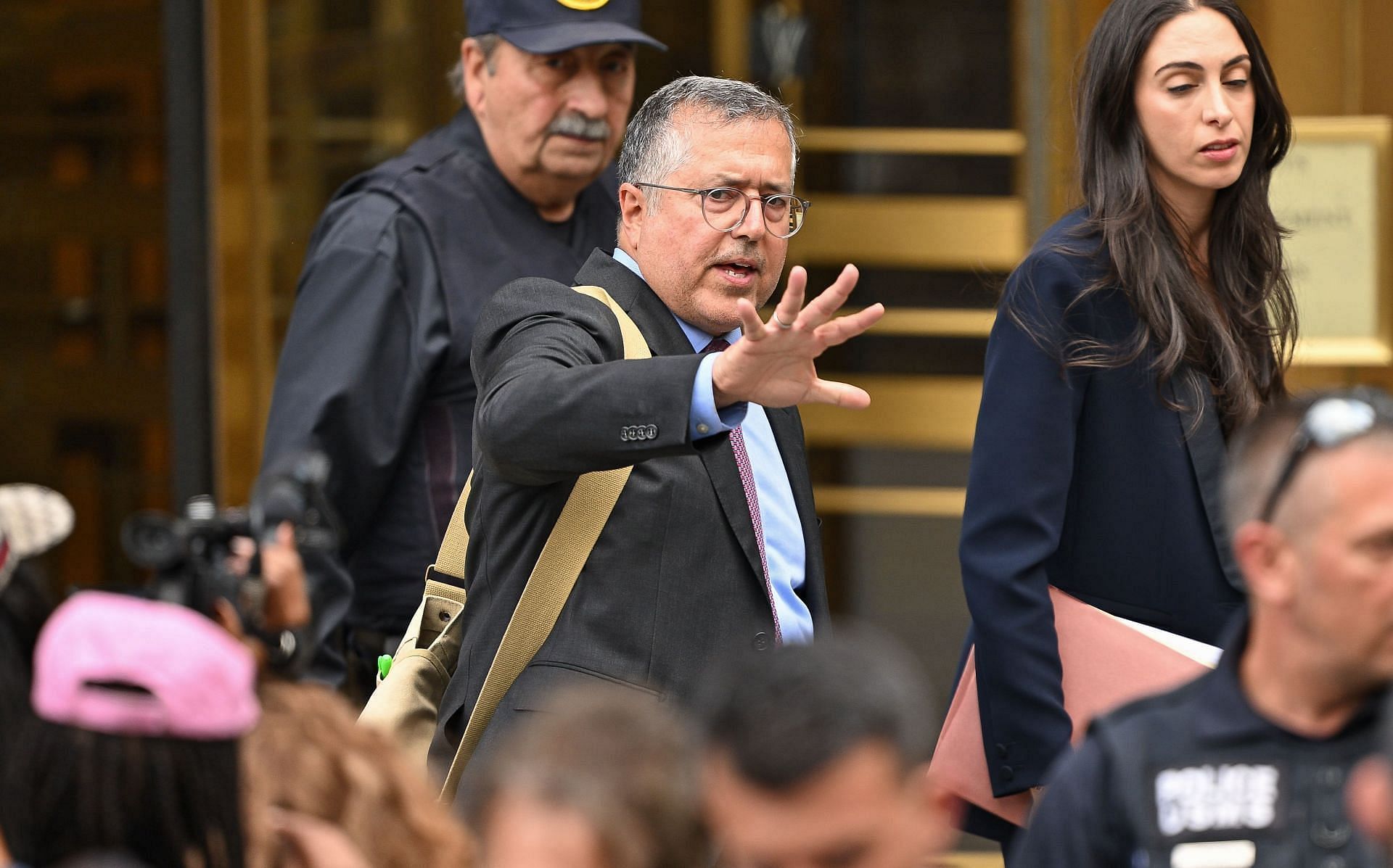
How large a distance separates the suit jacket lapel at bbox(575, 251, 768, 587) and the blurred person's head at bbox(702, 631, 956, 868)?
2.74 feet

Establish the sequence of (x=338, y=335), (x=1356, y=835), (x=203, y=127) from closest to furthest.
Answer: (x=1356, y=835) < (x=338, y=335) < (x=203, y=127)

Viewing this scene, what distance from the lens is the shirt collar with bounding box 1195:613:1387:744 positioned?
6.96 feet

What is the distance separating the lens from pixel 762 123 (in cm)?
310

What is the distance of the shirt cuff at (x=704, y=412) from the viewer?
2680mm

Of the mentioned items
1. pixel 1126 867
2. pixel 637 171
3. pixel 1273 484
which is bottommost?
pixel 1126 867

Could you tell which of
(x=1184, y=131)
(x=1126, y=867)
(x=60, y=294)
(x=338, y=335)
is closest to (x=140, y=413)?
(x=60, y=294)

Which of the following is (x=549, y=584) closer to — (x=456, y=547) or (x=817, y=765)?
(x=456, y=547)

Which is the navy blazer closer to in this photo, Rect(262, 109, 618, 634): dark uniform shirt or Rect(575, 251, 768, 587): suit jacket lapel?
Rect(575, 251, 768, 587): suit jacket lapel

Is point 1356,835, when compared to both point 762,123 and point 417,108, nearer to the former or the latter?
point 762,123

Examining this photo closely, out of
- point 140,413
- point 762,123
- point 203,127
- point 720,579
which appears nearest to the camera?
point 720,579

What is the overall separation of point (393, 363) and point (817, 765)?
207 centimetres

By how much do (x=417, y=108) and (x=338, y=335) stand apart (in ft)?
6.85

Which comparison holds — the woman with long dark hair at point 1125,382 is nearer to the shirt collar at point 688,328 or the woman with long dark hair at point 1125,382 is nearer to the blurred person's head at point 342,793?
the shirt collar at point 688,328

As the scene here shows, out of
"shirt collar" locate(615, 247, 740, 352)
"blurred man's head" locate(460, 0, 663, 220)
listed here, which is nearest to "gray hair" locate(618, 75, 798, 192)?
"shirt collar" locate(615, 247, 740, 352)
